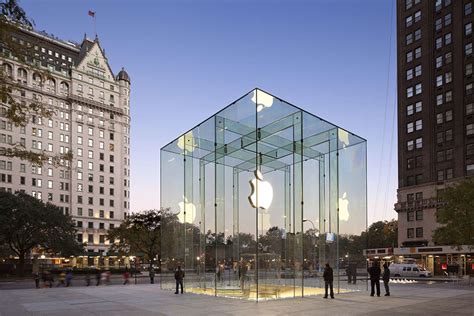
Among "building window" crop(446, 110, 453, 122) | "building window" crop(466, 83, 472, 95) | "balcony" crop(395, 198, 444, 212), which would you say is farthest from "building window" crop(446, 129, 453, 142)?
"balcony" crop(395, 198, 444, 212)

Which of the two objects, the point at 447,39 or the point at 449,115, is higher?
the point at 447,39

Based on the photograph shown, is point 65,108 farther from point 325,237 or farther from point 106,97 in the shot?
point 325,237

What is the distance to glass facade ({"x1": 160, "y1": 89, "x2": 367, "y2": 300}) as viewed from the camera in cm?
2570

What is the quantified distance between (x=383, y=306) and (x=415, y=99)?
6777cm

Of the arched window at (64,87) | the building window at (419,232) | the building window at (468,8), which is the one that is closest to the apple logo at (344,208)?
the building window at (419,232)

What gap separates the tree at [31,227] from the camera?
211ft

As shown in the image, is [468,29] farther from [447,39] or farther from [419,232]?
[419,232]

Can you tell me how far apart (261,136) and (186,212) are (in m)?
9.07

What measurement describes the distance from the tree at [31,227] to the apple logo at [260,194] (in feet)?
160

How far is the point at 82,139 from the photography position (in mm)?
129500

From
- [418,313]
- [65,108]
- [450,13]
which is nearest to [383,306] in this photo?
[418,313]

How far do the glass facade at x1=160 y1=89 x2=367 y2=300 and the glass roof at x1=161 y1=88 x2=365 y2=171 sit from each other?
7 centimetres

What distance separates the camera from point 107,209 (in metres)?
131

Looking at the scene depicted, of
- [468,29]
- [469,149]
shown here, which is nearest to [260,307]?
[469,149]
